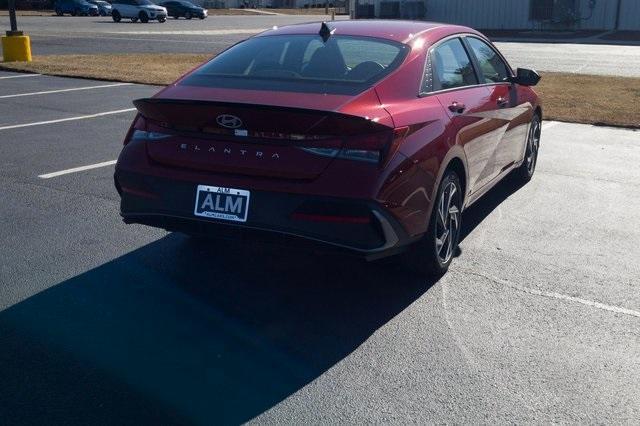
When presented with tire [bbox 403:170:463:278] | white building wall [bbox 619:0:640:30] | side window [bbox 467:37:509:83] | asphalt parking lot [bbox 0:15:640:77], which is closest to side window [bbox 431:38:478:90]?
side window [bbox 467:37:509:83]

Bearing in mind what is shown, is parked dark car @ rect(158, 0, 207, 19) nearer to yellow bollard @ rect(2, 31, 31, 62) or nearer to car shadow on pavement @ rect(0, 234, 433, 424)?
yellow bollard @ rect(2, 31, 31, 62)

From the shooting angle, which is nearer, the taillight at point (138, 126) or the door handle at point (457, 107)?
the taillight at point (138, 126)

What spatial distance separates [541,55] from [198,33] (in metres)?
17.2

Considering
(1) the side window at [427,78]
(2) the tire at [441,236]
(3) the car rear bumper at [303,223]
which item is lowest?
(2) the tire at [441,236]

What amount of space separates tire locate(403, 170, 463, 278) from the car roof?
105 centimetres

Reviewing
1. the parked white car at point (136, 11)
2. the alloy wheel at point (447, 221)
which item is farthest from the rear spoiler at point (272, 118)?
the parked white car at point (136, 11)

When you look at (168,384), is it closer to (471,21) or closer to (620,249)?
(620,249)

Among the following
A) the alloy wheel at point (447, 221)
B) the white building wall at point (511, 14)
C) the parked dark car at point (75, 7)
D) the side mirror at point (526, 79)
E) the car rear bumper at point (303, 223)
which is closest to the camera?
the car rear bumper at point (303, 223)

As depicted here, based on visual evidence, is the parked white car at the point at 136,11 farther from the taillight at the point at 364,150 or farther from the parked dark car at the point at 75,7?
the taillight at the point at 364,150

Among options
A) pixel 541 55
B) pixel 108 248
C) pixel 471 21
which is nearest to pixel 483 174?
pixel 108 248

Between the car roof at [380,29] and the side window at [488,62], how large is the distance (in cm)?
36

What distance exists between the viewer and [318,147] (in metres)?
4.54

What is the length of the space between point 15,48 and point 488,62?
15.9 meters

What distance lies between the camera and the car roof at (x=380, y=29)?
18.8 ft
